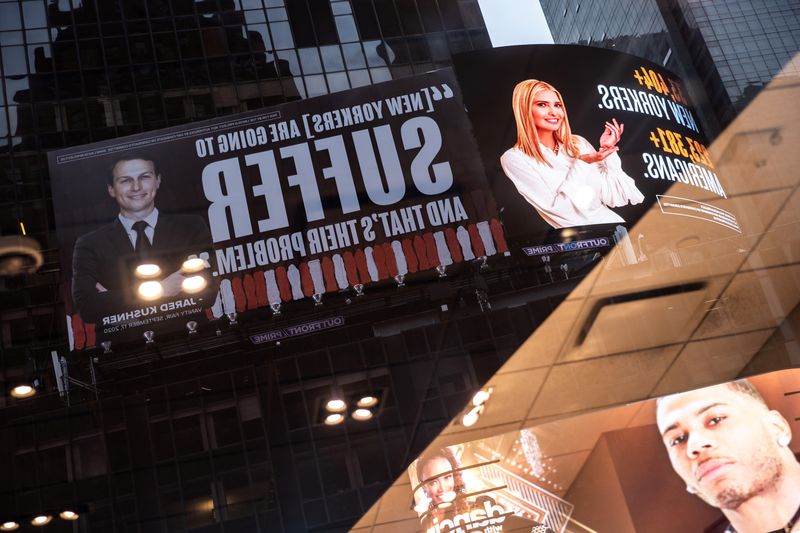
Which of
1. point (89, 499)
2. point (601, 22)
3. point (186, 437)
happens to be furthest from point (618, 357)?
point (601, 22)

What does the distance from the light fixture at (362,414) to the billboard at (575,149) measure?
16.1 ft

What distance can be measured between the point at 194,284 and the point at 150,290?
2.93 ft

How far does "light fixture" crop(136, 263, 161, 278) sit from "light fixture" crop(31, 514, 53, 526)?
6.06m

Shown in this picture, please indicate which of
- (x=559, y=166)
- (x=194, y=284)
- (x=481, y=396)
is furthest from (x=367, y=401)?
(x=559, y=166)

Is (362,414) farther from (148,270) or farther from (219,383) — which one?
(148,270)

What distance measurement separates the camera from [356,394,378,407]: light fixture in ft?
62.1

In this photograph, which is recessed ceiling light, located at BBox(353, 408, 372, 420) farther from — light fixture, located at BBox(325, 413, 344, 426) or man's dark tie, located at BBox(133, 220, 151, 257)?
man's dark tie, located at BBox(133, 220, 151, 257)

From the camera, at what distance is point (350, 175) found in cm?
1823

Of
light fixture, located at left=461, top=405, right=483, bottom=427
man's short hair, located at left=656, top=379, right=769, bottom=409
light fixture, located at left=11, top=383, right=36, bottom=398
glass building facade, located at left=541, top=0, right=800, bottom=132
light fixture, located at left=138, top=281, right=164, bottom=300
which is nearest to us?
man's short hair, located at left=656, top=379, right=769, bottom=409

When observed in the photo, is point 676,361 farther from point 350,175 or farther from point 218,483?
point 218,483

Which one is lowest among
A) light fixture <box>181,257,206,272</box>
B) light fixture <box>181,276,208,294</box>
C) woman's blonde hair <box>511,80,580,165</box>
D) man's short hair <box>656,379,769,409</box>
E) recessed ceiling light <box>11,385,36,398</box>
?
man's short hair <box>656,379,769,409</box>

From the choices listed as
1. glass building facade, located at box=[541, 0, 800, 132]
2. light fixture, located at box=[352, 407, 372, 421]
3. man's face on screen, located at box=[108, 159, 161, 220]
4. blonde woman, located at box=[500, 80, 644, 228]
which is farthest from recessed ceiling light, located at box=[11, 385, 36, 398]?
glass building facade, located at box=[541, 0, 800, 132]

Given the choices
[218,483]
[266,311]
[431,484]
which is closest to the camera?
[431,484]

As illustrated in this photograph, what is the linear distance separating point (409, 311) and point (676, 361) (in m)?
6.20
